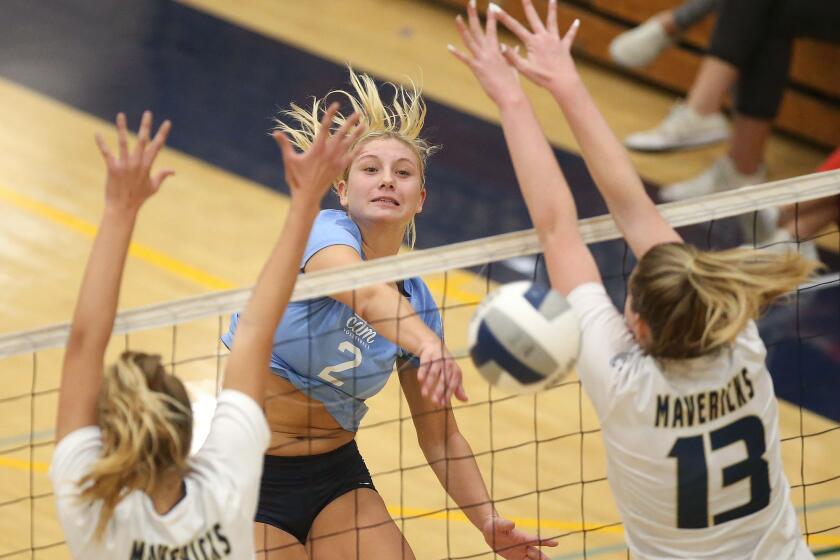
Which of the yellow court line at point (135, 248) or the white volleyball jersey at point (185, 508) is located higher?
the yellow court line at point (135, 248)

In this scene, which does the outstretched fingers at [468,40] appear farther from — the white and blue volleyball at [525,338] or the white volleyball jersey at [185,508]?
the white volleyball jersey at [185,508]

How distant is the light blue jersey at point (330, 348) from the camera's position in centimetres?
426

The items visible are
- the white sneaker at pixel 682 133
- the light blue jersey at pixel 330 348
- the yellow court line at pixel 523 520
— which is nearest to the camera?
the light blue jersey at pixel 330 348

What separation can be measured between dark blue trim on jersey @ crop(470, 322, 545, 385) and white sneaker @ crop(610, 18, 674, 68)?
637 cm

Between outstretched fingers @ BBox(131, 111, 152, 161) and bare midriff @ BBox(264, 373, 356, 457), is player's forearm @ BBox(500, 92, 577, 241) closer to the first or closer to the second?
outstretched fingers @ BBox(131, 111, 152, 161)

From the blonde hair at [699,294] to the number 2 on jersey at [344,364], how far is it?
3.86 feet

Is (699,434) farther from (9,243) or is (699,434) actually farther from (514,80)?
(9,243)

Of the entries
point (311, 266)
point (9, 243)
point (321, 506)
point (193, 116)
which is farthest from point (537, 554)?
point (193, 116)

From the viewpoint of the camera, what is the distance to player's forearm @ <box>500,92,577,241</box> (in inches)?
140

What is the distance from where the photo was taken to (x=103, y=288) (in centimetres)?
322

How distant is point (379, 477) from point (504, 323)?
296 centimetres

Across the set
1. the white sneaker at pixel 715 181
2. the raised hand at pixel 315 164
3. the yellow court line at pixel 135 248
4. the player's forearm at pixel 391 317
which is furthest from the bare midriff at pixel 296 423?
the white sneaker at pixel 715 181

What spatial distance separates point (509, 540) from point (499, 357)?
118 centimetres

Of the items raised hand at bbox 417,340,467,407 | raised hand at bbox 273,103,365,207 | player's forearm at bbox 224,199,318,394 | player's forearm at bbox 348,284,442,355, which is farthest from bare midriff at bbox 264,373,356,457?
raised hand at bbox 273,103,365,207
